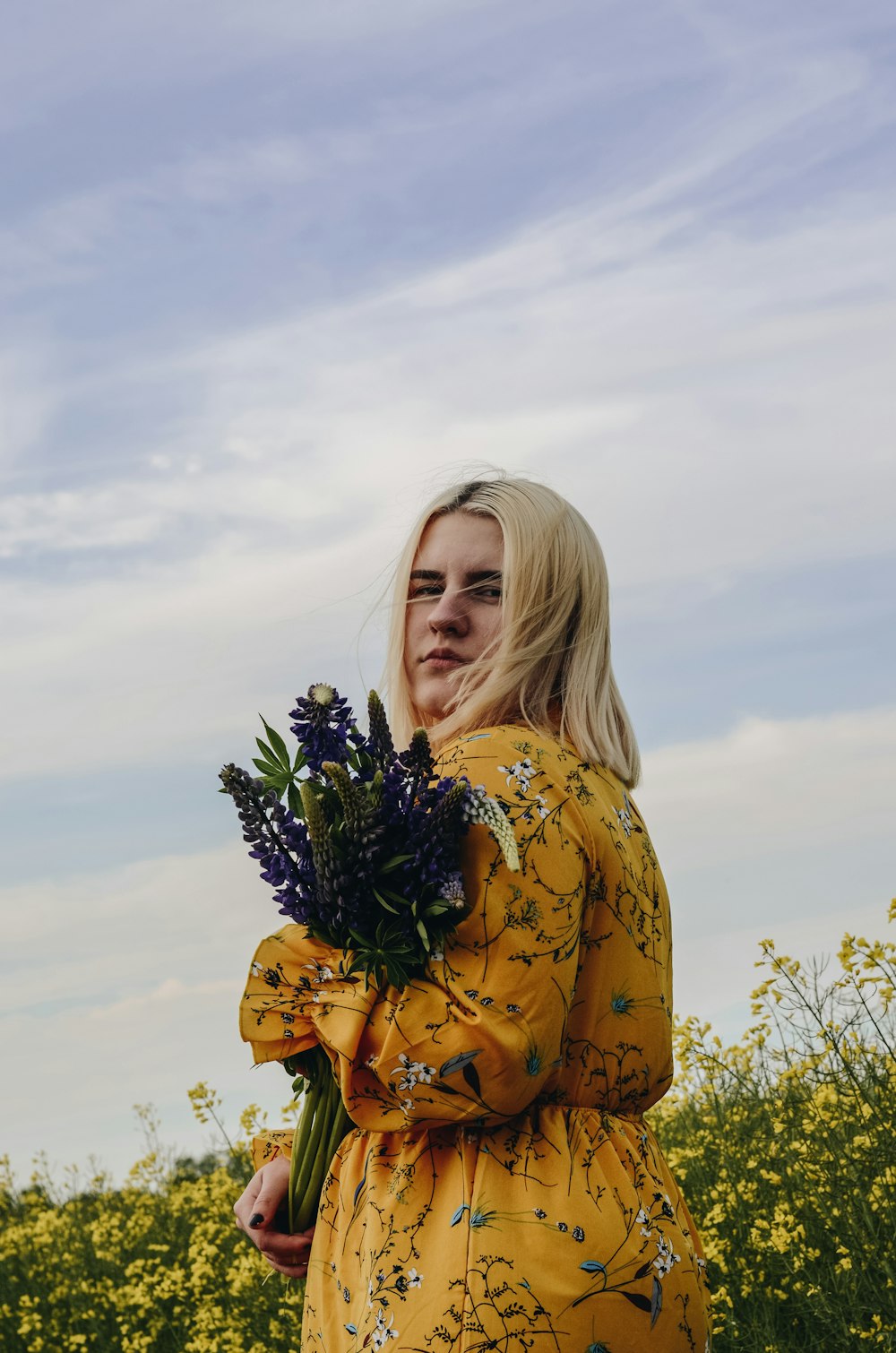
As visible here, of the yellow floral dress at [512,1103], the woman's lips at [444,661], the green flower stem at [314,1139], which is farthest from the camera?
the woman's lips at [444,661]

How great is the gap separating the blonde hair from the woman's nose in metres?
0.10

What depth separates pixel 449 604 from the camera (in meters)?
2.23

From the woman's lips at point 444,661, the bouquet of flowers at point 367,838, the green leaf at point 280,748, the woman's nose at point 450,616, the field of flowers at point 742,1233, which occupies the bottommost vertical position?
the field of flowers at point 742,1233

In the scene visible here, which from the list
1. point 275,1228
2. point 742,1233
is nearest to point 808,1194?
point 742,1233

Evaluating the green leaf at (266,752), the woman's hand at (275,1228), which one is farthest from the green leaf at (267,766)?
the woman's hand at (275,1228)

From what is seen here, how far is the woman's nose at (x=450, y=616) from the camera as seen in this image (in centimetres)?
221

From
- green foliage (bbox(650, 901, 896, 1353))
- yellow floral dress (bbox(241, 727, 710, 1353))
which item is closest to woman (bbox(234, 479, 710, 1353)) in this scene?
yellow floral dress (bbox(241, 727, 710, 1353))

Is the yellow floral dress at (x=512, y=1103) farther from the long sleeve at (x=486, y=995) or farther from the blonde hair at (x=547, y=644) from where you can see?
the blonde hair at (x=547, y=644)

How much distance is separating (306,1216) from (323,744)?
0.80 meters

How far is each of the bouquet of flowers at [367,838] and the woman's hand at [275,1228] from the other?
52 centimetres

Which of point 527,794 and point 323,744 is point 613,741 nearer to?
point 527,794

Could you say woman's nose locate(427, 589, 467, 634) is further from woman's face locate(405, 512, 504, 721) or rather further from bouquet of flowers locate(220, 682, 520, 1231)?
bouquet of flowers locate(220, 682, 520, 1231)

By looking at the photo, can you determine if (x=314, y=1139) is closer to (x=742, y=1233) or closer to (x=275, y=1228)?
(x=275, y=1228)

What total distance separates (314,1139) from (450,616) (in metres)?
0.90
